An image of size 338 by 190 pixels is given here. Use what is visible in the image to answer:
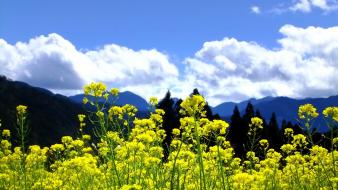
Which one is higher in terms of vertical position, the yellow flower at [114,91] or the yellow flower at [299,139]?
the yellow flower at [114,91]

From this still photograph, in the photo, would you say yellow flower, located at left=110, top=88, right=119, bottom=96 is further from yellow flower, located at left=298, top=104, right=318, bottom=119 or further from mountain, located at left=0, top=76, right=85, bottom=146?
mountain, located at left=0, top=76, right=85, bottom=146

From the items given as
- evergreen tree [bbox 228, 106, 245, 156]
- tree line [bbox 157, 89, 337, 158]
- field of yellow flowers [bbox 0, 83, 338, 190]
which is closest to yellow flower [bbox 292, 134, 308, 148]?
field of yellow flowers [bbox 0, 83, 338, 190]

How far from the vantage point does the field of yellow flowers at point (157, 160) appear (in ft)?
18.6

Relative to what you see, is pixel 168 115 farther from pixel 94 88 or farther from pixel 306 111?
pixel 94 88

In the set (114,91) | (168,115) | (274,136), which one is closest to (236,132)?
(274,136)

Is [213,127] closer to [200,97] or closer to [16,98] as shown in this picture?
[200,97]

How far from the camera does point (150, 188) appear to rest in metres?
5.55

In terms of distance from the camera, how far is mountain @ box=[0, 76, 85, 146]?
12706 cm

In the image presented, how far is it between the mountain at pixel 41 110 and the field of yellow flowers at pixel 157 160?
107 m

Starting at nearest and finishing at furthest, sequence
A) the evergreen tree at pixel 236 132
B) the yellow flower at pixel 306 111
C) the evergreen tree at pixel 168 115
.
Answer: the yellow flower at pixel 306 111, the evergreen tree at pixel 168 115, the evergreen tree at pixel 236 132

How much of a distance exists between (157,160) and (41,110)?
149003mm

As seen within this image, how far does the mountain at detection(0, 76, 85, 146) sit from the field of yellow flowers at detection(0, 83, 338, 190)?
107063 millimetres

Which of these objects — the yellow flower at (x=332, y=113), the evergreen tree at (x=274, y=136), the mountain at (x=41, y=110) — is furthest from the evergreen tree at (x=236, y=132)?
the mountain at (x=41, y=110)

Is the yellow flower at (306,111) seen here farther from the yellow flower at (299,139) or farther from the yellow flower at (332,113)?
the yellow flower at (299,139)
